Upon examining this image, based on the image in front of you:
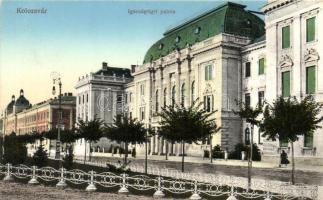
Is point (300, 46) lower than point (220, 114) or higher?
higher

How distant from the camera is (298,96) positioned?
109ft

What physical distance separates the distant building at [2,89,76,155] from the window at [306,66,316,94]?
164 ft

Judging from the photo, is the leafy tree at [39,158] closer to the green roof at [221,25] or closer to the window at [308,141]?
the window at [308,141]

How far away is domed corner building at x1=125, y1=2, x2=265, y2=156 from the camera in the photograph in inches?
1797

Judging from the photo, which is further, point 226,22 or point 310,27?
point 226,22

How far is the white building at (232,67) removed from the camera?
33094mm

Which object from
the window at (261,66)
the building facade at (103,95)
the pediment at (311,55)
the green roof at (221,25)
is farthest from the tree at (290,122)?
the building facade at (103,95)

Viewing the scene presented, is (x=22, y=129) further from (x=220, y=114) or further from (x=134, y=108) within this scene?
(x=220, y=114)

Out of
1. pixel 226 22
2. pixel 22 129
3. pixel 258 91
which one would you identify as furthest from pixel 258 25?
pixel 22 129

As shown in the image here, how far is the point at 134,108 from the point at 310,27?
3582 cm

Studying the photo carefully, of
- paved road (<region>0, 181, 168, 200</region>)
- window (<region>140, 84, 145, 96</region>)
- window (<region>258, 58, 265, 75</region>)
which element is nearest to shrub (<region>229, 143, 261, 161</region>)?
window (<region>258, 58, 265, 75</region>)

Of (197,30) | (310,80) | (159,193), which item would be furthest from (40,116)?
(159,193)

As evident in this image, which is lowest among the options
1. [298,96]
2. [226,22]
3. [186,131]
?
[186,131]

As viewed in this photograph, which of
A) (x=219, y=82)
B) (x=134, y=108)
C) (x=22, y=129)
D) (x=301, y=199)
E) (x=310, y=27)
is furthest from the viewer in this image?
(x=22, y=129)
